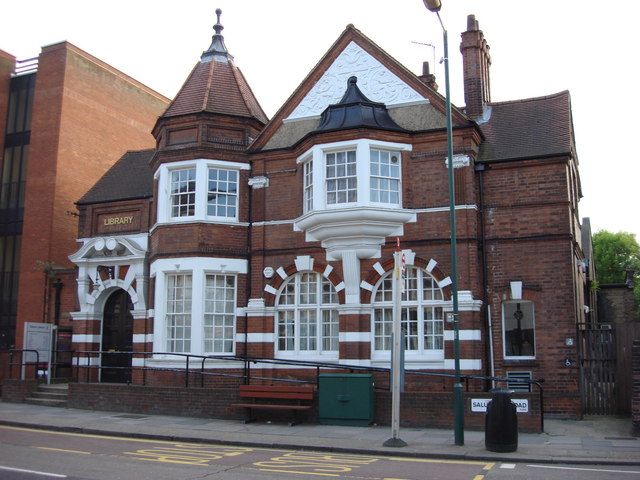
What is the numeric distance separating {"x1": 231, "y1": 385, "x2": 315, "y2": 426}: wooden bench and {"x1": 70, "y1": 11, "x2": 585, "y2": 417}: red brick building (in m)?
2.76

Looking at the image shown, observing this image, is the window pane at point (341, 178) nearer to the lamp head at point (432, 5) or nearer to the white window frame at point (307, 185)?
the white window frame at point (307, 185)

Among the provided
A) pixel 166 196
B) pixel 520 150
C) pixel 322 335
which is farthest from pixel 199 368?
pixel 520 150

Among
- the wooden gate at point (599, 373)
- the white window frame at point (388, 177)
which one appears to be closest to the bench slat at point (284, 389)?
the white window frame at point (388, 177)

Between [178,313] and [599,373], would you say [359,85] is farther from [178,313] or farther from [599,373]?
[599,373]

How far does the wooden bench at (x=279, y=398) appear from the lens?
626 inches

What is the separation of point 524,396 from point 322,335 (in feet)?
21.5

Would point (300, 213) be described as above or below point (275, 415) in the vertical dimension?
above

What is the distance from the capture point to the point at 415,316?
60.5ft

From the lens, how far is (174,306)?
20250 millimetres

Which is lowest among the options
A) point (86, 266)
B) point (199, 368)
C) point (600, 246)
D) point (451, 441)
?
point (451, 441)

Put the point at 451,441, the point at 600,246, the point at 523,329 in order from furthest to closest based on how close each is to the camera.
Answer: the point at 600,246 → the point at 523,329 → the point at 451,441

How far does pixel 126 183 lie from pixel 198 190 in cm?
472

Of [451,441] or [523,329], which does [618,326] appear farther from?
[451,441]

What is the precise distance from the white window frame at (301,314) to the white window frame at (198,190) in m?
2.72
